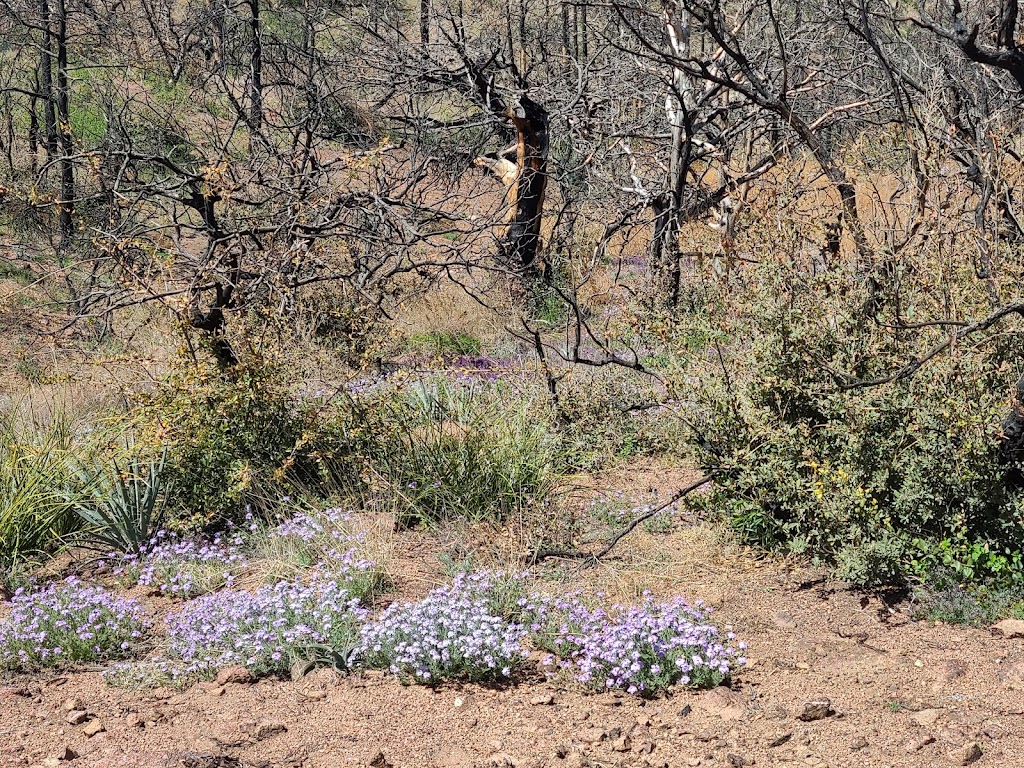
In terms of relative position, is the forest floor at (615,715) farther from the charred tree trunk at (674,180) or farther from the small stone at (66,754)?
the charred tree trunk at (674,180)

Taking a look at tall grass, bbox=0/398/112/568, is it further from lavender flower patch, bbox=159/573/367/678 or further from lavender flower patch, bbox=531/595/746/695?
lavender flower patch, bbox=531/595/746/695

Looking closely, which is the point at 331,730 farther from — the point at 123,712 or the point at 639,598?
the point at 639,598

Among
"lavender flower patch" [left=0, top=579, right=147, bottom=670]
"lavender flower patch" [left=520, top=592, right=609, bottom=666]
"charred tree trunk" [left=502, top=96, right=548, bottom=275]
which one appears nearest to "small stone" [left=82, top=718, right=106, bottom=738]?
"lavender flower patch" [left=0, top=579, right=147, bottom=670]

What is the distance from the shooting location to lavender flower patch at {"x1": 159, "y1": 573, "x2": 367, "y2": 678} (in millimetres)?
4395

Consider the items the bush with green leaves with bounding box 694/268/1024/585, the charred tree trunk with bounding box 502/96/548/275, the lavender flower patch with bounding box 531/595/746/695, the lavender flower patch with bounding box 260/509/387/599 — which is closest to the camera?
the lavender flower patch with bounding box 531/595/746/695

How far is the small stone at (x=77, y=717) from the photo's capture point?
3.99 metres

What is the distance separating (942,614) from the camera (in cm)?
459

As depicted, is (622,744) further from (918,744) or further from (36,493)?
(36,493)

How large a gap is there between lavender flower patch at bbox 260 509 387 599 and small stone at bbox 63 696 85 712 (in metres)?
1.24

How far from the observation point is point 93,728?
12.9ft

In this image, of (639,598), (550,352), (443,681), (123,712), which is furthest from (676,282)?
(123,712)

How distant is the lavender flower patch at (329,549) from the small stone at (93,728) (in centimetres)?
130

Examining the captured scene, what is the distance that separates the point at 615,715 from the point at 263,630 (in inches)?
56.9

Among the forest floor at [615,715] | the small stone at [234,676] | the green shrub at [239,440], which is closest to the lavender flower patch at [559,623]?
the forest floor at [615,715]
